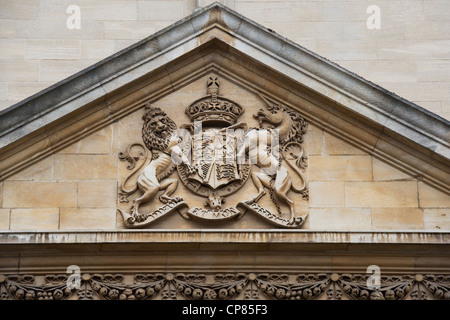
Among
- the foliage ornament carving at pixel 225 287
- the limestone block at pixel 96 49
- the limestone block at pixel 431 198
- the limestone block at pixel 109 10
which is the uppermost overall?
the limestone block at pixel 109 10

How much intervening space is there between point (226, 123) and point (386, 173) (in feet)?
6.54

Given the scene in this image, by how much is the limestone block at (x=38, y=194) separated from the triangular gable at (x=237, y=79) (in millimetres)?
209

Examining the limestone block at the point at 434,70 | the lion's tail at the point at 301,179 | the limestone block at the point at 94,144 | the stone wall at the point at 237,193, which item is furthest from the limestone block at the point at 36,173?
the limestone block at the point at 434,70

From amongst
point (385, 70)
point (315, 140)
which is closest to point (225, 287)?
point (315, 140)

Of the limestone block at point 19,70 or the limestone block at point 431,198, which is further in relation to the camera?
the limestone block at point 19,70

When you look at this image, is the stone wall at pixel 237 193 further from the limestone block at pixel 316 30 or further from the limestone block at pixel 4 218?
the limestone block at pixel 316 30

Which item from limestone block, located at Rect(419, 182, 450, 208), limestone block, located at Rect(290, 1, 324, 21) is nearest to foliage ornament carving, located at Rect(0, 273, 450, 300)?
limestone block, located at Rect(419, 182, 450, 208)

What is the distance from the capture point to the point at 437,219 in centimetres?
1519

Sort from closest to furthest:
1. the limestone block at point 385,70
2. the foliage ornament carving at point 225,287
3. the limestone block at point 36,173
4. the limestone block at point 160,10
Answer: the foliage ornament carving at point 225,287 → the limestone block at point 36,173 → the limestone block at point 385,70 → the limestone block at point 160,10

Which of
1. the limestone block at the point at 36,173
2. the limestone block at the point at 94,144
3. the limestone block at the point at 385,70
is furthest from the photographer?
the limestone block at the point at 385,70

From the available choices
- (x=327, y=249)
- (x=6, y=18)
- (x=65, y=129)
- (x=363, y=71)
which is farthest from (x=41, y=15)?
(x=327, y=249)

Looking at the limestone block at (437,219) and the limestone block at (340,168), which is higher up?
the limestone block at (340,168)

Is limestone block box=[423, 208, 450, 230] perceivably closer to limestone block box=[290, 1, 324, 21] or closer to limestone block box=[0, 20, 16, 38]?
limestone block box=[290, 1, 324, 21]

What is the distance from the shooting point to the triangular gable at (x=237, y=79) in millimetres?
15172
